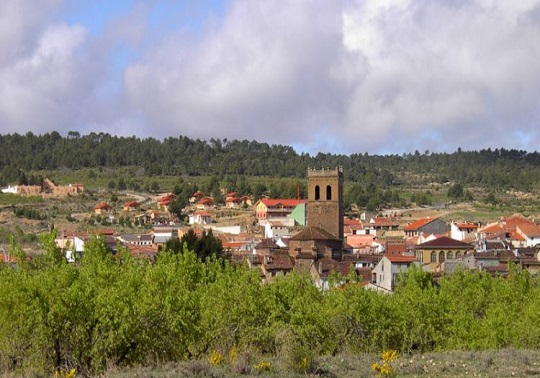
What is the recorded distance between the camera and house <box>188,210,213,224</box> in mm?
122550

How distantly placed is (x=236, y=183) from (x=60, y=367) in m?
133

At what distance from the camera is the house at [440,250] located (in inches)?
3014

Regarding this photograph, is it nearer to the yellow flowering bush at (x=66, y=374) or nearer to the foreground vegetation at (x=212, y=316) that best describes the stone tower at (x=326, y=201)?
the foreground vegetation at (x=212, y=316)

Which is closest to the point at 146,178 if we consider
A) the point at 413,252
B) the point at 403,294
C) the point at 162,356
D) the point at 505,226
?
the point at 505,226

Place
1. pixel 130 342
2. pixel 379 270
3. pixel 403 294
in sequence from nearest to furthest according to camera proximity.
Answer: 1. pixel 130 342
2. pixel 403 294
3. pixel 379 270

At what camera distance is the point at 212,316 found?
104 feet

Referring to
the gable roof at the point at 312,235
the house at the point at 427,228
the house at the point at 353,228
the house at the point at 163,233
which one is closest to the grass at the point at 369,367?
the gable roof at the point at 312,235

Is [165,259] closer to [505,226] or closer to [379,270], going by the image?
[379,270]

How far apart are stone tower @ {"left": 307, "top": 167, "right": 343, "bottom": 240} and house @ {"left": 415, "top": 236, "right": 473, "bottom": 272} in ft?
25.1

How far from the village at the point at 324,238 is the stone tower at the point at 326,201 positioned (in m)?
0.09

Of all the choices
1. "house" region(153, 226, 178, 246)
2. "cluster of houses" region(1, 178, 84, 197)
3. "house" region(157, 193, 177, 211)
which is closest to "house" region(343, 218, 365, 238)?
"house" region(153, 226, 178, 246)

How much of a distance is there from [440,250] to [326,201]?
1138 centimetres

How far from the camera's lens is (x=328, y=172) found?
84812 mm

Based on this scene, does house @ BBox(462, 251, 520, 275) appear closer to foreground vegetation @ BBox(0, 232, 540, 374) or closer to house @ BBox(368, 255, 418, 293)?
house @ BBox(368, 255, 418, 293)
